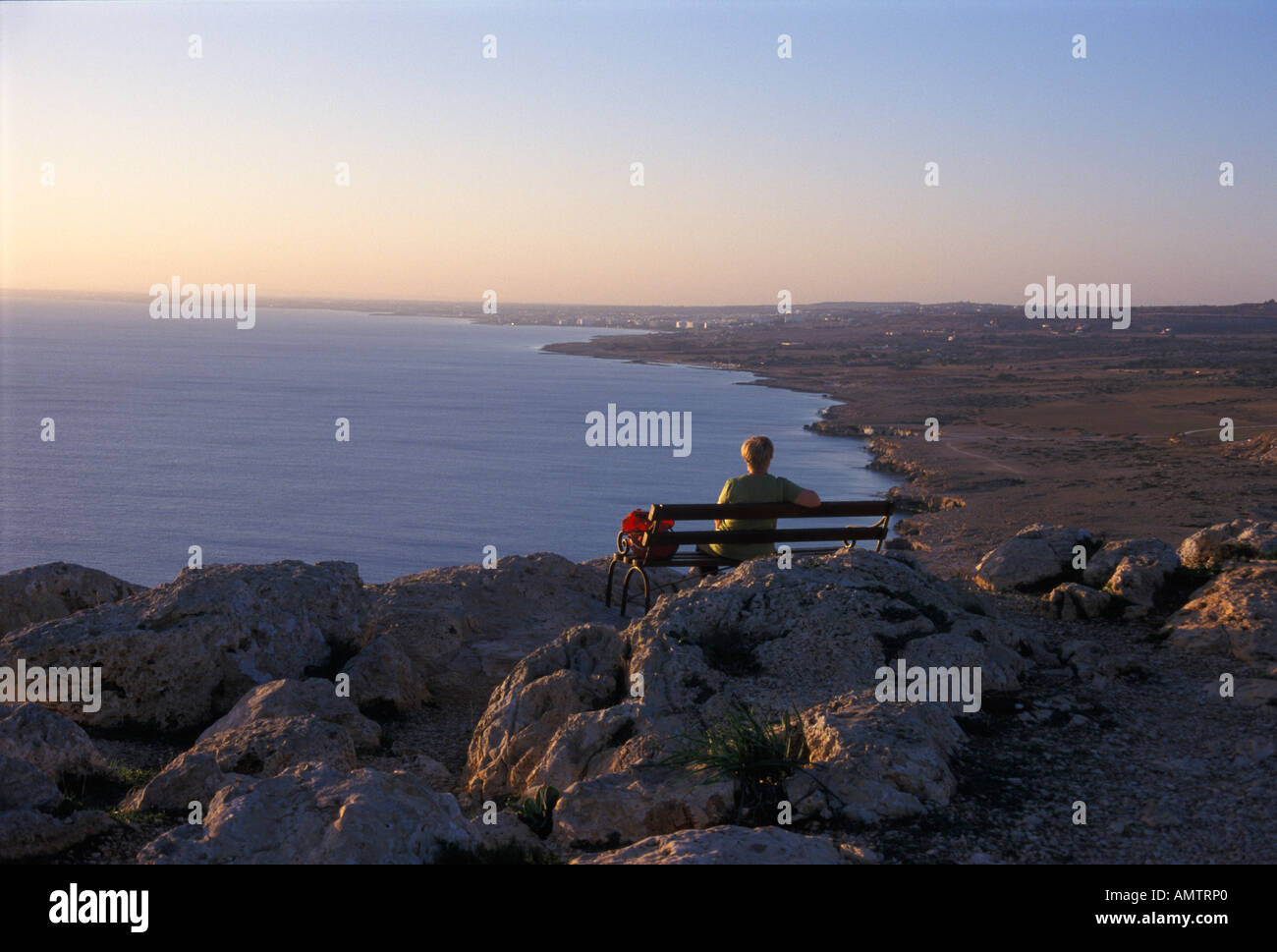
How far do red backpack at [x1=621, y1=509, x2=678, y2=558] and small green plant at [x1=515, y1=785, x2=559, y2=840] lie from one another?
11.2ft

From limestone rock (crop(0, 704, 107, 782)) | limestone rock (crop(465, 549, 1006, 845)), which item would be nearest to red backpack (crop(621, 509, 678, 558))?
limestone rock (crop(465, 549, 1006, 845))

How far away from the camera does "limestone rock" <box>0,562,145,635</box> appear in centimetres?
924

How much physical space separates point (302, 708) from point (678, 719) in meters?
2.66

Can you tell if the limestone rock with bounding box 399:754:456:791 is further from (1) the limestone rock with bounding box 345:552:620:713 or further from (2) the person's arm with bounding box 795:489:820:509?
(2) the person's arm with bounding box 795:489:820:509

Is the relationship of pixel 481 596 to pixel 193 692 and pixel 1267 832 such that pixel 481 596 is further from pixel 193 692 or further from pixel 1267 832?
pixel 1267 832

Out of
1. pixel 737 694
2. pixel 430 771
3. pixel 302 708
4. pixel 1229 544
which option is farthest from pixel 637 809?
pixel 1229 544

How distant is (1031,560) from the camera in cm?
961

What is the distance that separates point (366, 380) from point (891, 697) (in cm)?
7005

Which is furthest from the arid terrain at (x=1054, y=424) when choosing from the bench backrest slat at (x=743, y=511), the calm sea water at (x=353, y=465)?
the bench backrest slat at (x=743, y=511)

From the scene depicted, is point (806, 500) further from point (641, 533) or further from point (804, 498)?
point (641, 533)

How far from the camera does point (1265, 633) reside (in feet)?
23.3

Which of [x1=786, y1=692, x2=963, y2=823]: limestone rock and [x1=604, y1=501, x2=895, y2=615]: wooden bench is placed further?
[x1=604, y1=501, x2=895, y2=615]: wooden bench

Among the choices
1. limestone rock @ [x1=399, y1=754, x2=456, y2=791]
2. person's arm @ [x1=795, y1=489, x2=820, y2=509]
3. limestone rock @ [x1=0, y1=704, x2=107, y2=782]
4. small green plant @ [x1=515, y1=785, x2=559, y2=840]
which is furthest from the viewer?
person's arm @ [x1=795, y1=489, x2=820, y2=509]
